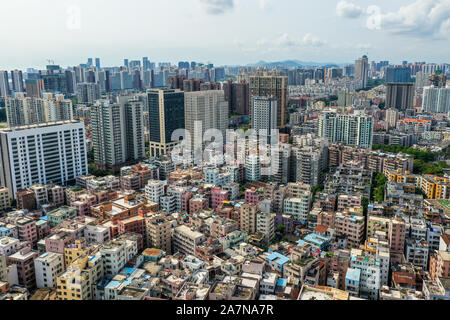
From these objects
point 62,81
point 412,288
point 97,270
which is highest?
point 62,81

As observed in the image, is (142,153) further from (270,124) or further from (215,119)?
(270,124)

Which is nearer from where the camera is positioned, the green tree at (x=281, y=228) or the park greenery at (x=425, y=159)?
the green tree at (x=281, y=228)

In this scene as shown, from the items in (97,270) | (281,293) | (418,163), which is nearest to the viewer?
(281,293)

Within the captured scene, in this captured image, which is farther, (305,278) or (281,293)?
(305,278)

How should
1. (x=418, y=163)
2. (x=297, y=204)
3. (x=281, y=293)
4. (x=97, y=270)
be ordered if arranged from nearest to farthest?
(x=281, y=293) → (x=97, y=270) → (x=297, y=204) → (x=418, y=163)

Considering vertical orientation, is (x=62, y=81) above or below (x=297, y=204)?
above

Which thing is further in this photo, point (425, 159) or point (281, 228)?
point (425, 159)

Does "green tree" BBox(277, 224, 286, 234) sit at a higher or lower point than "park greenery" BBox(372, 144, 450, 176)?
lower

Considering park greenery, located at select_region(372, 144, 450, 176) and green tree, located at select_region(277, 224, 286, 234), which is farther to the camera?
park greenery, located at select_region(372, 144, 450, 176)

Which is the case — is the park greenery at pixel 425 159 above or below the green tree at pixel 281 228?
above

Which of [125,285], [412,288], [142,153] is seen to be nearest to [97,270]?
[125,285]
